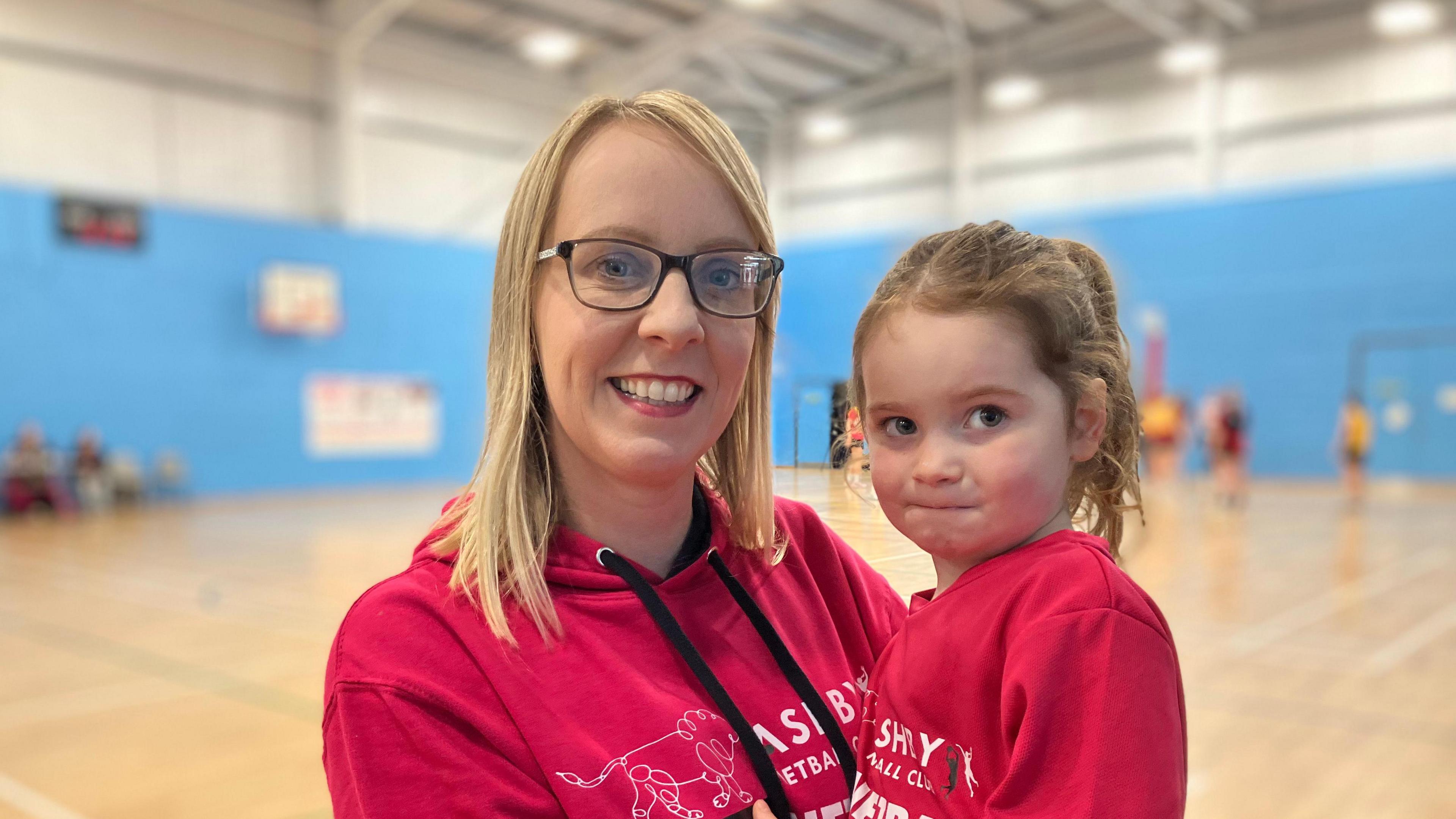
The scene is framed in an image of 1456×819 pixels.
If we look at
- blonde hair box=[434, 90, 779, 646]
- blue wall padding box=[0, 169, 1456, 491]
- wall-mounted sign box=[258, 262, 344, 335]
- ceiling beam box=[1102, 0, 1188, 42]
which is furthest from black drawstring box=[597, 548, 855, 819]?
ceiling beam box=[1102, 0, 1188, 42]

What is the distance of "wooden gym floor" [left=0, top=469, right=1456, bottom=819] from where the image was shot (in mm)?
3689

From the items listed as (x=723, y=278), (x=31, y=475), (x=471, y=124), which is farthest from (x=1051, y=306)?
(x=471, y=124)

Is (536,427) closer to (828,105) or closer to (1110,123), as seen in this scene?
(1110,123)

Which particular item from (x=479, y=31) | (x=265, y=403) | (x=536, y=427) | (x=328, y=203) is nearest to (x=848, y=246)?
(x=479, y=31)

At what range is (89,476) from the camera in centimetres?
1295

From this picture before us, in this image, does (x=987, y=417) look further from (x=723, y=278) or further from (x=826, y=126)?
(x=826, y=126)

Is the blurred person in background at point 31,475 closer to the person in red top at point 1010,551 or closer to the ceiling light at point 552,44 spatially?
the ceiling light at point 552,44

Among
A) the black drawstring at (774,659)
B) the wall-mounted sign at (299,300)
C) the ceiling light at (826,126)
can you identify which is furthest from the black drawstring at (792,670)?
the ceiling light at (826,126)

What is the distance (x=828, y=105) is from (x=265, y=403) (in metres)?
12.2

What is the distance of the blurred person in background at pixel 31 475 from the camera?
12.4m

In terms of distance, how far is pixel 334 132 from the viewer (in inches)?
654

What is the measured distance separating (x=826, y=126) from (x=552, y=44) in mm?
6764

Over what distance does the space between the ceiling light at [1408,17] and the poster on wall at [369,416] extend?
15.9m

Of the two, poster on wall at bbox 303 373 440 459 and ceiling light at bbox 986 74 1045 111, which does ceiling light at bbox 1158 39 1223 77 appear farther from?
poster on wall at bbox 303 373 440 459
